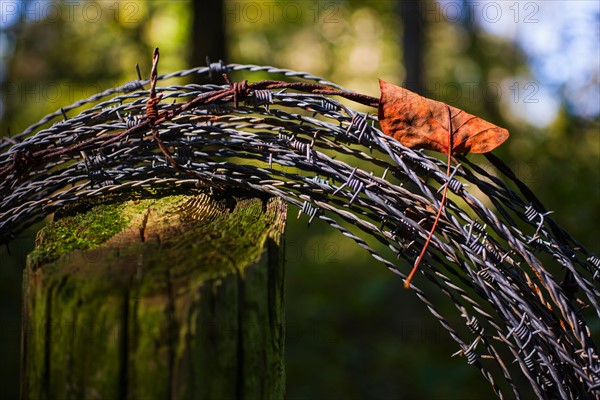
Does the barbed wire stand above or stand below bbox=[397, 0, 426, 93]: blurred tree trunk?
below

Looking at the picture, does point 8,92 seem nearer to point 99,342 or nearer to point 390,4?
point 390,4

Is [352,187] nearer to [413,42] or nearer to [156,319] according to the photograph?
[156,319]

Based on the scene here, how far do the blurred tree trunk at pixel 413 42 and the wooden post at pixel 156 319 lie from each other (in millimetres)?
4143

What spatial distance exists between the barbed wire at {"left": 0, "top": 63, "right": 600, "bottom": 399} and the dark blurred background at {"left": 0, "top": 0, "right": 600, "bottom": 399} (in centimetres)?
58

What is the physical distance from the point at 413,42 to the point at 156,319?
4.66 meters

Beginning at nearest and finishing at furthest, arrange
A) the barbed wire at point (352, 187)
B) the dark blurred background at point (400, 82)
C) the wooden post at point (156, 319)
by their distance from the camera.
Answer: the wooden post at point (156, 319) → the barbed wire at point (352, 187) → the dark blurred background at point (400, 82)

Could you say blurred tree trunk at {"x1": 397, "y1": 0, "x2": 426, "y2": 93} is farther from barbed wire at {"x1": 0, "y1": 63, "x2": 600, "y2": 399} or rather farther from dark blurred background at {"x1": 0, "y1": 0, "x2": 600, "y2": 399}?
barbed wire at {"x1": 0, "y1": 63, "x2": 600, "y2": 399}

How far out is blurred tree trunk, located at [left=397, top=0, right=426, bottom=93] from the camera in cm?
480

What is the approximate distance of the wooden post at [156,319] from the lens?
818 millimetres

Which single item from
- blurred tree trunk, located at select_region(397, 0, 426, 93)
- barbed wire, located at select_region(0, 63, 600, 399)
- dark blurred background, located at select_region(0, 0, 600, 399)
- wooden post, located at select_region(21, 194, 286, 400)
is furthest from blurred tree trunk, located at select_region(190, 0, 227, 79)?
wooden post, located at select_region(21, 194, 286, 400)

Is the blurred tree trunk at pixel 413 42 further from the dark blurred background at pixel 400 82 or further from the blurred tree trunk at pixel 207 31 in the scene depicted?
the blurred tree trunk at pixel 207 31

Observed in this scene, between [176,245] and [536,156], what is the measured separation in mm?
4165

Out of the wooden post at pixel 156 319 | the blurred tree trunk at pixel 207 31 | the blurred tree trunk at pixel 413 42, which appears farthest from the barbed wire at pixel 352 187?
the blurred tree trunk at pixel 413 42

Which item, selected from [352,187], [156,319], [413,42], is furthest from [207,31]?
[156,319]
